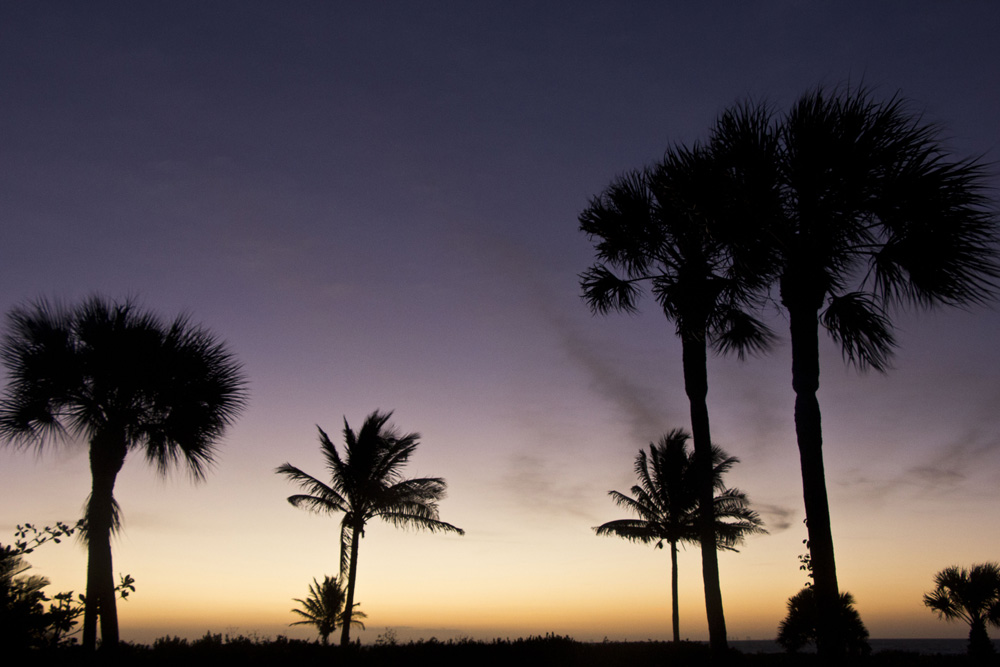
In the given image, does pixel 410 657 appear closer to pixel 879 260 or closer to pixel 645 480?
pixel 879 260

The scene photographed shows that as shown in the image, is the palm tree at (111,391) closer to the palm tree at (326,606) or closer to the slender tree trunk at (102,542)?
the slender tree trunk at (102,542)

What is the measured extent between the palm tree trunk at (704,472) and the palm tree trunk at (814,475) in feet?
11.8

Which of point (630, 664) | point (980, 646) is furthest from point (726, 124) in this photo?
point (980, 646)

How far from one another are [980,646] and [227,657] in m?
22.4

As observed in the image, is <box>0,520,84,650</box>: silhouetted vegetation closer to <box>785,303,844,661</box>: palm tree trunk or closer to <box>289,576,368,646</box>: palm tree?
<box>785,303,844,661</box>: palm tree trunk

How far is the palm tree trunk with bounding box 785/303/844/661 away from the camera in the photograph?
378 inches

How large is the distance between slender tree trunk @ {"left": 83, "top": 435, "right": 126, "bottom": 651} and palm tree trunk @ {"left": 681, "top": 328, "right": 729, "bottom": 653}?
41.1 feet

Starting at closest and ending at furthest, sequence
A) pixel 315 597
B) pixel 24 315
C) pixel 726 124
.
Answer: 1. pixel 726 124
2. pixel 24 315
3. pixel 315 597

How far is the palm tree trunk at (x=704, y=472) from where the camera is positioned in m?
14.0

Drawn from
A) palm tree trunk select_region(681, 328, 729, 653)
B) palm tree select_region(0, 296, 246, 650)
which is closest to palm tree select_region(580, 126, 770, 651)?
palm tree trunk select_region(681, 328, 729, 653)

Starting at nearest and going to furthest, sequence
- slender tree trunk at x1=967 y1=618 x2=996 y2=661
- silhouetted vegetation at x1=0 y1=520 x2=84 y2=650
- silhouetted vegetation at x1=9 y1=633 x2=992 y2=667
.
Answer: silhouetted vegetation at x1=0 y1=520 x2=84 y2=650, silhouetted vegetation at x1=9 y1=633 x2=992 y2=667, slender tree trunk at x1=967 y1=618 x2=996 y2=661

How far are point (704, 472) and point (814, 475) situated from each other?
190 inches

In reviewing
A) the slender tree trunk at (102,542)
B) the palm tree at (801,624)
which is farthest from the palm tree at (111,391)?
the palm tree at (801,624)

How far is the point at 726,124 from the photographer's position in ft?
39.2
